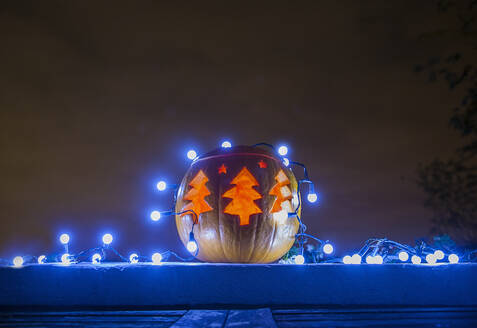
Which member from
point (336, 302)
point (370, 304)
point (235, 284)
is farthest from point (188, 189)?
point (370, 304)

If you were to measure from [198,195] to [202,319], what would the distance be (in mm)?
1176

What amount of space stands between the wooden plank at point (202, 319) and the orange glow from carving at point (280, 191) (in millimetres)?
977

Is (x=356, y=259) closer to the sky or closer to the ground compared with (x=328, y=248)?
closer to the ground

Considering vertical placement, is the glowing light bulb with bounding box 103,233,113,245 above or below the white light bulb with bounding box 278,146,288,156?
below

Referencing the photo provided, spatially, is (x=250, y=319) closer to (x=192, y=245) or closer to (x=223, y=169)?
(x=192, y=245)

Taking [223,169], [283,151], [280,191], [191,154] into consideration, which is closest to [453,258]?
[280,191]

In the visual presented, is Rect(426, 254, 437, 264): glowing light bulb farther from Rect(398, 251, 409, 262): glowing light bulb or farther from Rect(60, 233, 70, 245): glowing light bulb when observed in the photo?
Rect(60, 233, 70, 245): glowing light bulb

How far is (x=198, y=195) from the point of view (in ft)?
9.00

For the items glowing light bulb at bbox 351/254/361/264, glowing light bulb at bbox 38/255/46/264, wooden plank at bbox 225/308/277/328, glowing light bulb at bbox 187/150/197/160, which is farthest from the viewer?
glowing light bulb at bbox 187/150/197/160

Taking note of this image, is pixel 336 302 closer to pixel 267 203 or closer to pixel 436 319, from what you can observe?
pixel 436 319

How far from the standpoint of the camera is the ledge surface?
83.7 inches

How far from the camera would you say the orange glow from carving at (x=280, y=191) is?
105 inches

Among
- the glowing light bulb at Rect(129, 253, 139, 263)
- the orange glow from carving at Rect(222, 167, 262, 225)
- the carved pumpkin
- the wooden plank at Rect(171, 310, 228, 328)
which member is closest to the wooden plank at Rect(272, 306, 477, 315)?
the wooden plank at Rect(171, 310, 228, 328)

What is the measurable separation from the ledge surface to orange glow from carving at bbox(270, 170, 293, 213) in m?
0.61
